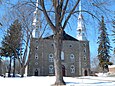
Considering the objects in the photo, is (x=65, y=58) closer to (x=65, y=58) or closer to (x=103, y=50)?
(x=65, y=58)

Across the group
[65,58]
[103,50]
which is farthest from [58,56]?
[65,58]

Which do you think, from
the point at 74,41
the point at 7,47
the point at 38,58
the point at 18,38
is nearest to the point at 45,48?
the point at 38,58

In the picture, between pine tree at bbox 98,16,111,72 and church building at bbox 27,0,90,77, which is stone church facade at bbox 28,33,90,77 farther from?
pine tree at bbox 98,16,111,72

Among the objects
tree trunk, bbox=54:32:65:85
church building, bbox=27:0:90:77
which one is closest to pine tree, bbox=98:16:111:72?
church building, bbox=27:0:90:77

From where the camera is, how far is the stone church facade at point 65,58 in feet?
205

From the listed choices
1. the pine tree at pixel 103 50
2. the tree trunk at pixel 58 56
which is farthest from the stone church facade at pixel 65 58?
the tree trunk at pixel 58 56

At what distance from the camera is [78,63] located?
218 feet

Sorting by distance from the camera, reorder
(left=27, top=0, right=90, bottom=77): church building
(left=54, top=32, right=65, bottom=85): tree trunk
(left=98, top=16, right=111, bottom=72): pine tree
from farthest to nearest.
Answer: (left=27, top=0, right=90, bottom=77): church building
(left=98, top=16, right=111, bottom=72): pine tree
(left=54, top=32, right=65, bottom=85): tree trunk

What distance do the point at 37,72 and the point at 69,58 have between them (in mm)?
10457

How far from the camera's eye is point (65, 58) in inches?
2596

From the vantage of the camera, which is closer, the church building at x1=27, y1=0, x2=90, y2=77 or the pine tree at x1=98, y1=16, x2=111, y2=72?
the pine tree at x1=98, y1=16, x2=111, y2=72

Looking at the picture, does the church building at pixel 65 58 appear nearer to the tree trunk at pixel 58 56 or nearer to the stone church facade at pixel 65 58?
the stone church facade at pixel 65 58

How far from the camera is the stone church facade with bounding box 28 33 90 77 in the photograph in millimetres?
62594

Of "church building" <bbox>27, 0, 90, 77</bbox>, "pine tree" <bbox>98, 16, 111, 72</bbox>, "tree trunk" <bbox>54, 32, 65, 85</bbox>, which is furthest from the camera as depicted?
"church building" <bbox>27, 0, 90, 77</bbox>
